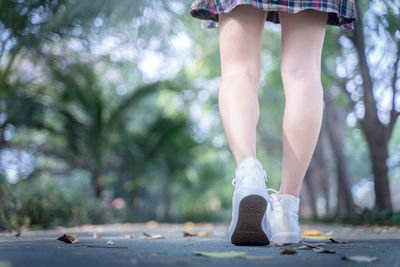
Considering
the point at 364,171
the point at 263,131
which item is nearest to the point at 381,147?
the point at 263,131

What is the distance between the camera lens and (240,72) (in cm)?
157

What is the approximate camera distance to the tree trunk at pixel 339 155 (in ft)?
24.1

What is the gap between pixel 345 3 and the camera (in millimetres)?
1600

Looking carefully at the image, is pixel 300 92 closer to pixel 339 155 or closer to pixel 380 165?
pixel 380 165

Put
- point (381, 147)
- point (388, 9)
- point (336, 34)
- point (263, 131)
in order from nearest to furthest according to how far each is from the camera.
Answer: point (388, 9), point (381, 147), point (336, 34), point (263, 131)

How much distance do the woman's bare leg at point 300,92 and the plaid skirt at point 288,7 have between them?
0.24 ft

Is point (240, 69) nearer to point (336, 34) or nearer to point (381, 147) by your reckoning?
point (381, 147)

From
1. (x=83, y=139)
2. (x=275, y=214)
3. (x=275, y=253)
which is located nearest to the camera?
(x=275, y=253)

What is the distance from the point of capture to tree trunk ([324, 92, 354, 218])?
289 inches

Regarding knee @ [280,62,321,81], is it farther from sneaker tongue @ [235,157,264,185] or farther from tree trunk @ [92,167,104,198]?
tree trunk @ [92,167,104,198]

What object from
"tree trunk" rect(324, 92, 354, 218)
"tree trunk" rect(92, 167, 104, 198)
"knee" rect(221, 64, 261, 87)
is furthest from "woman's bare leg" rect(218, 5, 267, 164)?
"tree trunk" rect(92, 167, 104, 198)

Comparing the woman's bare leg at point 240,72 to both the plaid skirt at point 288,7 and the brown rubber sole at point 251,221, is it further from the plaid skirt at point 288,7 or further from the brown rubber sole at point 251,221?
the brown rubber sole at point 251,221

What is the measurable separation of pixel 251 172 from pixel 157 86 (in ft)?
21.5

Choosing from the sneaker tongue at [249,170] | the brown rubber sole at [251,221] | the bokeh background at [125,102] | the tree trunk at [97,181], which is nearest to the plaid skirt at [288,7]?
the sneaker tongue at [249,170]
